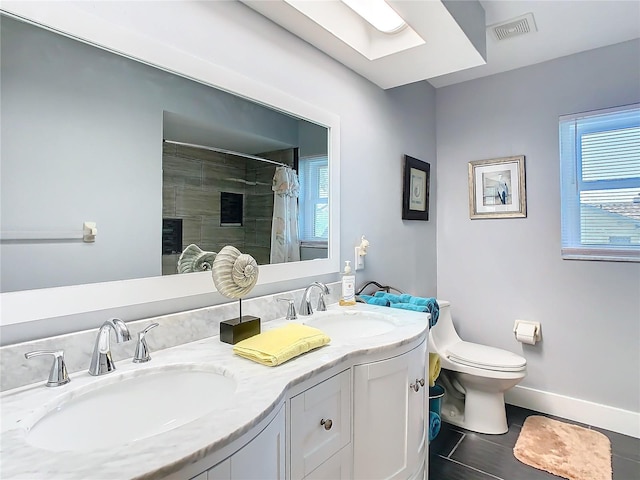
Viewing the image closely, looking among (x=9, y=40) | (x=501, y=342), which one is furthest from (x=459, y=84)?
(x=9, y=40)

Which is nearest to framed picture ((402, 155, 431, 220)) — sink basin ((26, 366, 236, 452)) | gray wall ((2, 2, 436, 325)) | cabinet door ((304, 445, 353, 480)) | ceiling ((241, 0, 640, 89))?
gray wall ((2, 2, 436, 325))

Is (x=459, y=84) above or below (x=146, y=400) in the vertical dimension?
above

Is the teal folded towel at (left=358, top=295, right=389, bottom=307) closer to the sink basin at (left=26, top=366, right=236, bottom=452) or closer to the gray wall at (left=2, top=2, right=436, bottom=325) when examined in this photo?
the gray wall at (left=2, top=2, right=436, bottom=325)

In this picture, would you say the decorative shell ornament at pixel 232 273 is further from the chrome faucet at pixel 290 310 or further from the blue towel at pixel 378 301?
the blue towel at pixel 378 301

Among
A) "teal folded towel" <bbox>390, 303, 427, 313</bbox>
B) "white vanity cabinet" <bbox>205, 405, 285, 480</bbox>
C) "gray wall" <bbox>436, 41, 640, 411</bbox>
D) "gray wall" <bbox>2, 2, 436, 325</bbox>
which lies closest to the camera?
"white vanity cabinet" <bbox>205, 405, 285, 480</bbox>

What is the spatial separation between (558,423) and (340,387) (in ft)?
6.66

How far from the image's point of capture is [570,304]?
243 cm

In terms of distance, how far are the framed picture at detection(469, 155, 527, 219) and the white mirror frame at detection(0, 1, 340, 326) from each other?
1710 mm

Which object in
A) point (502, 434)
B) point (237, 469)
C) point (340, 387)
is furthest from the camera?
→ point (502, 434)

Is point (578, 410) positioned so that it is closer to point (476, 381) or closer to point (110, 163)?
point (476, 381)

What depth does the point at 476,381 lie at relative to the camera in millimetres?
2205

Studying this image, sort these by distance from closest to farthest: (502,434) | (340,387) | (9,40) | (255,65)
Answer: (9,40), (340,387), (255,65), (502,434)

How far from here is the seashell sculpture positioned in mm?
1293

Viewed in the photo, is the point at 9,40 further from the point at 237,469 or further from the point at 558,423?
the point at 558,423
